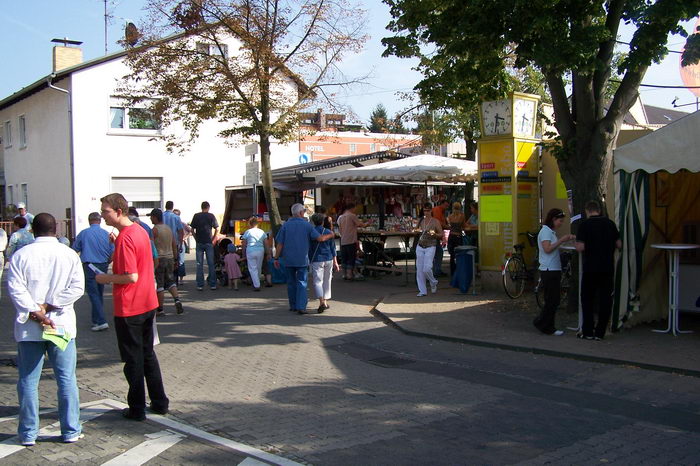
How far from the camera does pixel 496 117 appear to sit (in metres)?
12.9

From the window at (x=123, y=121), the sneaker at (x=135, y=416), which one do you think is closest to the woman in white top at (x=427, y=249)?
the sneaker at (x=135, y=416)

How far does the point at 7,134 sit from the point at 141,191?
38.0 feet

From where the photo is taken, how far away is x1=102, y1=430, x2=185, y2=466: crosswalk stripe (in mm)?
4852

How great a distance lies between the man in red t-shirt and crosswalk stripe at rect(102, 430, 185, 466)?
18.9 inches

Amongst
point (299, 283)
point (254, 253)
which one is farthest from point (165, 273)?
point (254, 253)

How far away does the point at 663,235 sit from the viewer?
9844 mm

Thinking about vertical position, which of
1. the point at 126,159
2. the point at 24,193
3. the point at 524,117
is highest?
the point at 126,159

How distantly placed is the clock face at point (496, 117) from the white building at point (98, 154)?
11903 mm

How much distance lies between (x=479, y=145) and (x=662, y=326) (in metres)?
5.20

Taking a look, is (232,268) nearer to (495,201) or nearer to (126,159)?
(495,201)

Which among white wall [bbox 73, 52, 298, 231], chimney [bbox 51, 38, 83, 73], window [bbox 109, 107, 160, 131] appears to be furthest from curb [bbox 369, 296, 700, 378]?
chimney [bbox 51, 38, 83, 73]

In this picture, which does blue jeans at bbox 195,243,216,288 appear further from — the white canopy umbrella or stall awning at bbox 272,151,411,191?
stall awning at bbox 272,151,411,191

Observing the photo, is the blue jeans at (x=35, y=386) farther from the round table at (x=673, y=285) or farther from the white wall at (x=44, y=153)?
the white wall at (x=44, y=153)

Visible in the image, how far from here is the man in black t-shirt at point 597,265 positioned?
8633 mm
